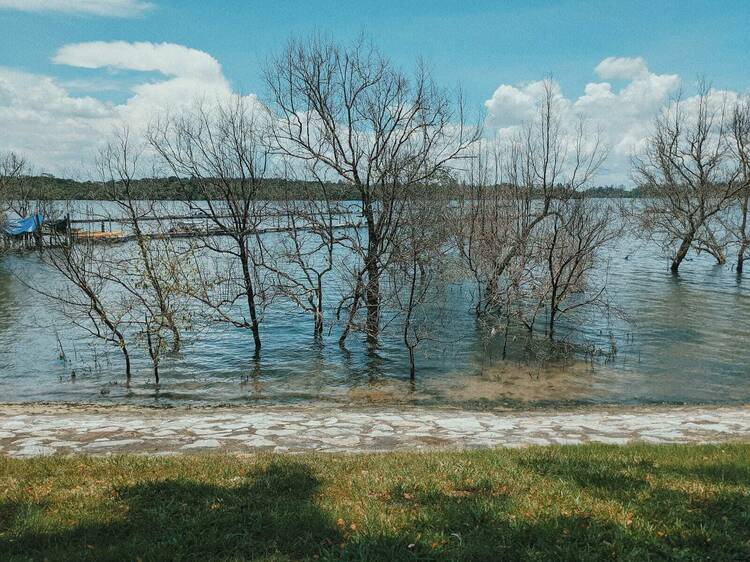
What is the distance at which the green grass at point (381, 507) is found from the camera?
4.37 metres

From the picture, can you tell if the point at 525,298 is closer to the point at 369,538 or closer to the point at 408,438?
the point at 408,438

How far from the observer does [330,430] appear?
358 inches

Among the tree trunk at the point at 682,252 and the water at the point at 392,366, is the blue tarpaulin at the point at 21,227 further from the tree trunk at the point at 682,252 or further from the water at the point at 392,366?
the tree trunk at the point at 682,252

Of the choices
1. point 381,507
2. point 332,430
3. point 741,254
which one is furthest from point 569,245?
point 741,254

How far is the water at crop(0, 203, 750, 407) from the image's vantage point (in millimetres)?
14508

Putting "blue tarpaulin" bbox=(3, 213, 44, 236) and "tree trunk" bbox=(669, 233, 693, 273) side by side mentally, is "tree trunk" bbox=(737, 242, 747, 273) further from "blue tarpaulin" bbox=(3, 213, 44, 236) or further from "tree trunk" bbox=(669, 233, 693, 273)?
"blue tarpaulin" bbox=(3, 213, 44, 236)

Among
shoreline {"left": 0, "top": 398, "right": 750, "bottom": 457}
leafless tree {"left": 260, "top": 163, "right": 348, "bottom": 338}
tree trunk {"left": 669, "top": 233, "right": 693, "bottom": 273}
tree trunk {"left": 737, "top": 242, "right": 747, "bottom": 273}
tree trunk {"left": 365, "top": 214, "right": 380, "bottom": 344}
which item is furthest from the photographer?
tree trunk {"left": 669, "top": 233, "right": 693, "bottom": 273}

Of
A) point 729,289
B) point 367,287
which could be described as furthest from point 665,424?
point 729,289

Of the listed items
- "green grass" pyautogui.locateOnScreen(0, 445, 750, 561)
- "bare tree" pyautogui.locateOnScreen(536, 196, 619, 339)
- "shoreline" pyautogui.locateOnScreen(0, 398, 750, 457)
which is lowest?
"shoreline" pyautogui.locateOnScreen(0, 398, 750, 457)

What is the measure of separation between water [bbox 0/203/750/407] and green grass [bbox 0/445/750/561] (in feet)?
24.4

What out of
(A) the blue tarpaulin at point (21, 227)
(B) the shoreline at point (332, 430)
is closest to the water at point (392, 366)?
(B) the shoreline at point (332, 430)

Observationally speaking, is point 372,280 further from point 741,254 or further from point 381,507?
point 741,254

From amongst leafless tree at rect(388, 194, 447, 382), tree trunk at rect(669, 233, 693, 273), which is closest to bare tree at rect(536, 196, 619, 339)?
leafless tree at rect(388, 194, 447, 382)

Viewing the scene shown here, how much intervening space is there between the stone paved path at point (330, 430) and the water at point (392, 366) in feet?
10.3
